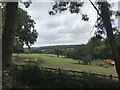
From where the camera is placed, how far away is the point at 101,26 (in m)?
19.0

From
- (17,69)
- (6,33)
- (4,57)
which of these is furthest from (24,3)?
(17,69)

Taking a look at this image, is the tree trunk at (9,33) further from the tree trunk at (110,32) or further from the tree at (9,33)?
the tree trunk at (110,32)

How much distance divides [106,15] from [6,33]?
20.8 ft

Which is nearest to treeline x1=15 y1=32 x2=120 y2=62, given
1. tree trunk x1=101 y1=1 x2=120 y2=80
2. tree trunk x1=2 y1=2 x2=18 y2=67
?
tree trunk x1=101 y1=1 x2=120 y2=80

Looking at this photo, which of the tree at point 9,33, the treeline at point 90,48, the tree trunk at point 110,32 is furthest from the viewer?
the treeline at point 90,48

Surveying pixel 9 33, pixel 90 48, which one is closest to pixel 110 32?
pixel 9 33

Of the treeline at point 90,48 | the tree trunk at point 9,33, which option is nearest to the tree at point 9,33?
the tree trunk at point 9,33

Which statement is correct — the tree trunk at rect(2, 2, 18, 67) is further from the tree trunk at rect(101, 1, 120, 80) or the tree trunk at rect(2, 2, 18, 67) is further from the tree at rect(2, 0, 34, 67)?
the tree trunk at rect(101, 1, 120, 80)

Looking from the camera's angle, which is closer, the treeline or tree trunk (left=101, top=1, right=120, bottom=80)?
tree trunk (left=101, top=1, right=120, bottom=80)

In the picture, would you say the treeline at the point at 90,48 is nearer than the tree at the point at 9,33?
No

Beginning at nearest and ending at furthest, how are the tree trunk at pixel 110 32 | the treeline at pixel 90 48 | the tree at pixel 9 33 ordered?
the tree trunk at pixel 110 32 → the tree at pixel 9 33 → the treeline at pixel 90 48

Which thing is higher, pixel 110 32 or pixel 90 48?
pixel 110 32

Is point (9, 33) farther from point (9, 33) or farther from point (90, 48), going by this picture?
point (90, 48)

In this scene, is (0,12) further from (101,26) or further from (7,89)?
(7,89)
